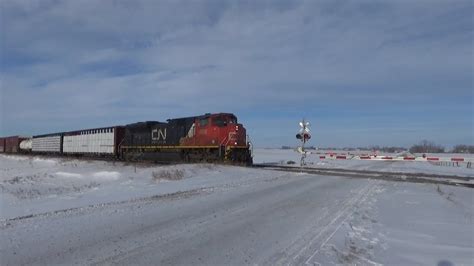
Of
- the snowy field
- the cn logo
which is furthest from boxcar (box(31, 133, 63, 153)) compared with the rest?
the snowy field

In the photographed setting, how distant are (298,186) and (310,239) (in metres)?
9.43

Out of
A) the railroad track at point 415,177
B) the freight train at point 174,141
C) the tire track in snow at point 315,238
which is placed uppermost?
the freight train at point 174,141

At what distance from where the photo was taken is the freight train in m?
30.5

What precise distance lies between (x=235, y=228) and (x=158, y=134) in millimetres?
28624

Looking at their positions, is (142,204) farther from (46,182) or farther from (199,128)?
(199,128)

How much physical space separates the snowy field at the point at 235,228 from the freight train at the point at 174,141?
50.5 feet

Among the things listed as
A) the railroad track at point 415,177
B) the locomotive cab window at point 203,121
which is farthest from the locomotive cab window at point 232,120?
the railroad track at point 415,177

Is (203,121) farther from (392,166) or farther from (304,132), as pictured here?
(392,166)

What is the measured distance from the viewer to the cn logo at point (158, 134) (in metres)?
35.6

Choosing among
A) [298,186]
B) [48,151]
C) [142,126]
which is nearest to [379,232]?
[298,186]

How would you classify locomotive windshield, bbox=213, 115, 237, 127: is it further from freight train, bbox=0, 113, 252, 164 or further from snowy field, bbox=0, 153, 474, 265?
snowy field, bbox=0, 153, 474, 265

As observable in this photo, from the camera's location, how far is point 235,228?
852 centimetres

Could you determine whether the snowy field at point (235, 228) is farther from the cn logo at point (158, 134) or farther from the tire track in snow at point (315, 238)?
the cn logo at point (158, 134)

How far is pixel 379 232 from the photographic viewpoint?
334 inches
